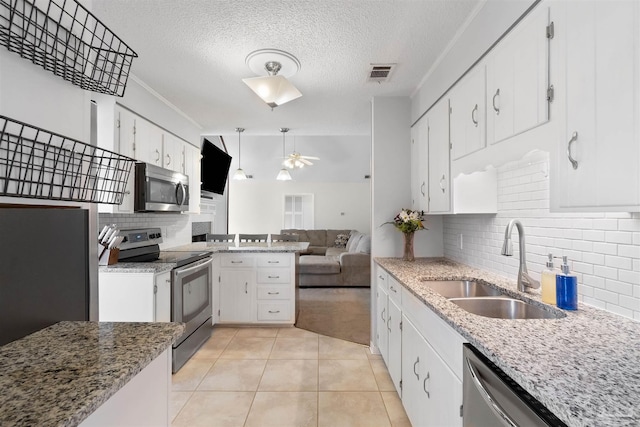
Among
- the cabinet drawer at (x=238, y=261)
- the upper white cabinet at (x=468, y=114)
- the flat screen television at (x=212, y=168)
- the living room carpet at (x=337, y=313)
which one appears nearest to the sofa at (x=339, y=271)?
the living room carpet at (x=337, y=313)

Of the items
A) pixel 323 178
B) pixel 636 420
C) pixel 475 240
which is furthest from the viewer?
pixel 323 178

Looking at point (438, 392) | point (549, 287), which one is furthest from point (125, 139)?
point (549, 287)

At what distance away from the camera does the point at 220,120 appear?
3855mm

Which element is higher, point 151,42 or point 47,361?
point 151,42

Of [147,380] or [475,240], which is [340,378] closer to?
[475,240]

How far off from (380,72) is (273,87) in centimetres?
92

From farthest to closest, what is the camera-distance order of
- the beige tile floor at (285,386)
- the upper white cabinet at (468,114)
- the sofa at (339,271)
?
the sofa at (339,271) < the beige tile floor at (285,386) < the upper white cabinet at (468,114)

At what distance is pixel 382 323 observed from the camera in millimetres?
2648

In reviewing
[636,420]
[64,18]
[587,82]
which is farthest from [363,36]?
[636,420]

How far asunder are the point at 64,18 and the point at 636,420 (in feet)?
6.20

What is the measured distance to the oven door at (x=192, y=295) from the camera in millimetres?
2668

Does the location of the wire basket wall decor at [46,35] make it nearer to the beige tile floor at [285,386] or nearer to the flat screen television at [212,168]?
the beige tile floor at [285,386]

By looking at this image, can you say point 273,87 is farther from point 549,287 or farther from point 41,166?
point 549,287

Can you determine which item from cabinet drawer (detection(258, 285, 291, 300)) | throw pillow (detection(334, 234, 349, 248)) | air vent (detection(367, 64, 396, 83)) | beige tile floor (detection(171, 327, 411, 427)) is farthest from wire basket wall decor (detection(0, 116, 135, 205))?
throw pillow (detection(334, 234, 349, 248))
